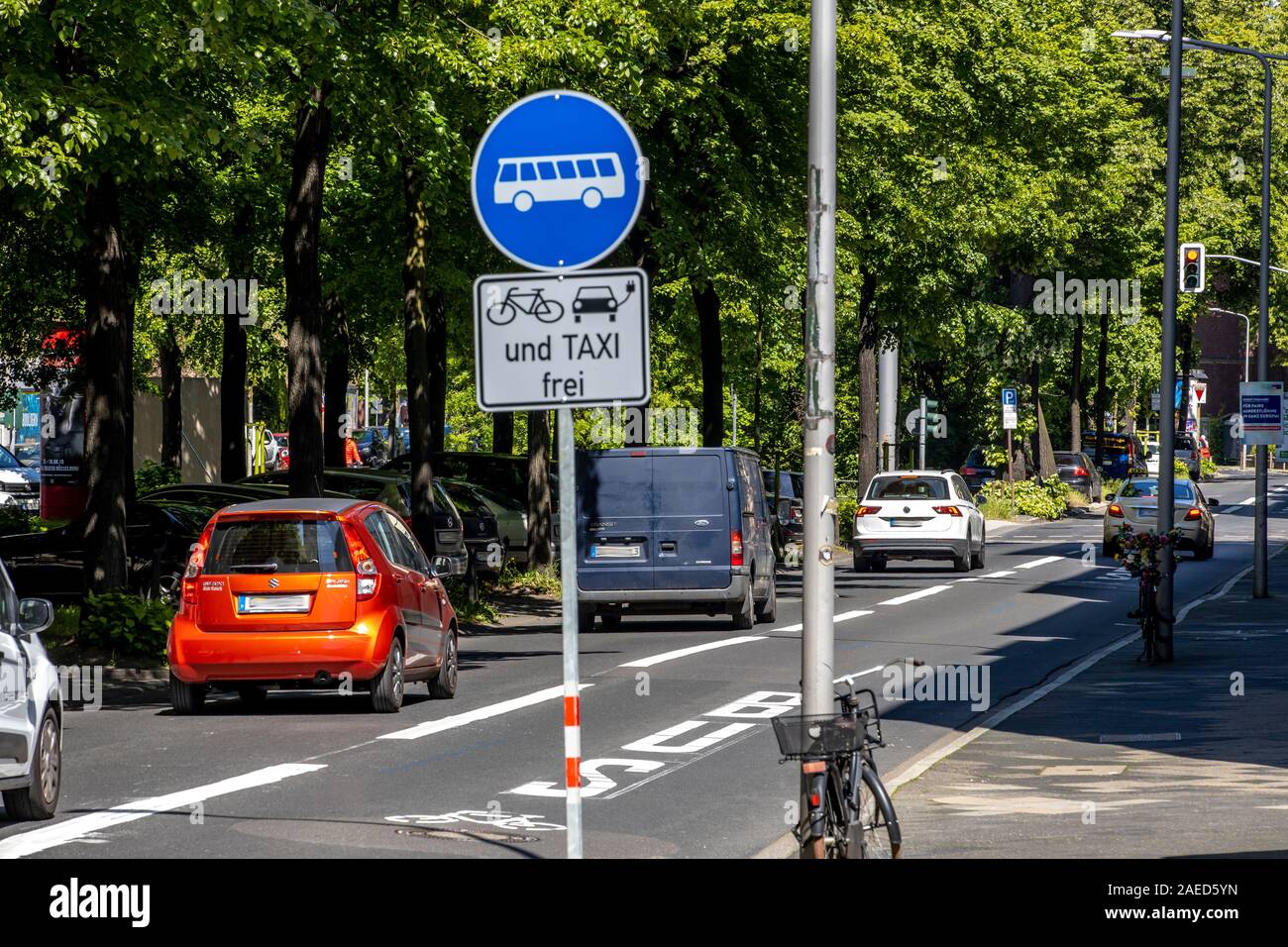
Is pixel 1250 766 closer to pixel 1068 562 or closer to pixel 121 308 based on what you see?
pixel 121 308

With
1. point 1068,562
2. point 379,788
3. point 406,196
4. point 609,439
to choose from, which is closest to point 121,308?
point 406,196

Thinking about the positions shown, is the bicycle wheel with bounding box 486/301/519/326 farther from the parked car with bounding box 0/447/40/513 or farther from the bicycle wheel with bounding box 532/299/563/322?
the parked car with bounding box 0/447/40/513

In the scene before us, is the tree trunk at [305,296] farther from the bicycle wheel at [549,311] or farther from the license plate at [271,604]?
the bicycle wheel at [549,311]

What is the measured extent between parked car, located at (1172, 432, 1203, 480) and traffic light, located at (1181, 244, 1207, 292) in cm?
5162

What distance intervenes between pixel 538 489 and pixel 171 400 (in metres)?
14.2

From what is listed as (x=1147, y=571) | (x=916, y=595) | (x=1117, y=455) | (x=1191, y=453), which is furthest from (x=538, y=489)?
(x=1191, y=453)

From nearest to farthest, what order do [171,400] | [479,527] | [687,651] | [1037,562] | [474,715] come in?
1. [474,715]
2. [687,651]
3. [479,527]
4. [1037,562]
5. [171,400]

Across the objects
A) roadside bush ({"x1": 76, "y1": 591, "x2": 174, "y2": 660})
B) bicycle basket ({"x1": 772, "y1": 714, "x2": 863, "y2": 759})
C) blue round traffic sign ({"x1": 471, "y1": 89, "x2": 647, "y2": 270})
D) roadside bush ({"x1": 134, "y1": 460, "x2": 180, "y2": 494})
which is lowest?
roadside bush ({"x1": 76, "y1": 591, "x2": 174, "y2": 660})

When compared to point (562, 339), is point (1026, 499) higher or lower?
lower

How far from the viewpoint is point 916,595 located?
3109cm

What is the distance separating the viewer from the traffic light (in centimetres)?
2962
